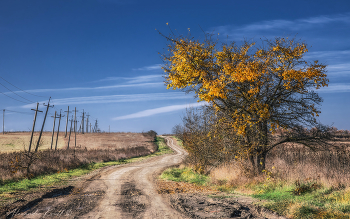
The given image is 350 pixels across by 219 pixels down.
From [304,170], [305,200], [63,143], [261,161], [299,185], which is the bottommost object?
[305,200]

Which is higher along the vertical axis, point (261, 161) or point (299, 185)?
point (261, 161)

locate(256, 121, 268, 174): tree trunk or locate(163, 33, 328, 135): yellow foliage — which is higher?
locate(163, 33, 328, 135): yellow foliage

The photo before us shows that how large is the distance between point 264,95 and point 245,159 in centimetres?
401

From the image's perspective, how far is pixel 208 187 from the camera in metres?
13.8

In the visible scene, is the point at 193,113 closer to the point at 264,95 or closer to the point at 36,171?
the point at 264,95

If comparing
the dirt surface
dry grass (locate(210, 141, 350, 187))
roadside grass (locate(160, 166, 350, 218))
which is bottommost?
the dirt surface

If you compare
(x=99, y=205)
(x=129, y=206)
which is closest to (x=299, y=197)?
(x=129, y=206)

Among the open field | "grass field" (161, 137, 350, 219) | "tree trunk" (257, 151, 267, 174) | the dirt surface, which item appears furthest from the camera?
the open field

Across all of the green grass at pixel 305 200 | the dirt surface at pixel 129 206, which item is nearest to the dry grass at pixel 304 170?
the green grass at pixel 305 200

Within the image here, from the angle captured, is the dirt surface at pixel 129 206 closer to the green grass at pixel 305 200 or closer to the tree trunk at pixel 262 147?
the green grass at pixel 305 200

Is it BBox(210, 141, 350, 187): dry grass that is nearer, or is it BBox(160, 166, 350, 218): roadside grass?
BBox(160, 166, 350, 218): roadside grass

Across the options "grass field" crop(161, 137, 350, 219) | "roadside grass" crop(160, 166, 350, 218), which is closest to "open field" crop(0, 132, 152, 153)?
"grass field" crop(161, 137, 350, 219)

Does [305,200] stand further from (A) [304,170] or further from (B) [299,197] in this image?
(A) [304,170]

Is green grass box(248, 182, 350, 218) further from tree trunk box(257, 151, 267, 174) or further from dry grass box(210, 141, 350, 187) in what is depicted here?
tree trunk box(257, 151, 267, 174)
